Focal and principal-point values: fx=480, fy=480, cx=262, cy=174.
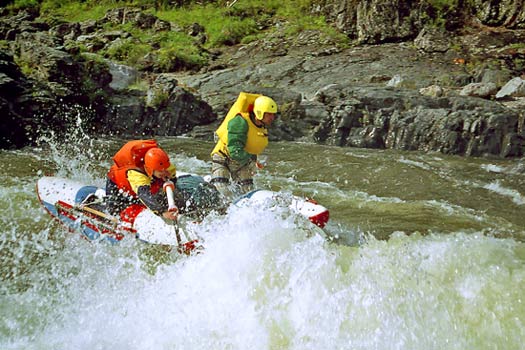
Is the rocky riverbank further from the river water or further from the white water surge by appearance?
the white water surge

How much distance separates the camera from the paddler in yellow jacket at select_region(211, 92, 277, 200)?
6152mm

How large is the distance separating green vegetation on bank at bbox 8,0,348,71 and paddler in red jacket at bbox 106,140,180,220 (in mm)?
13149

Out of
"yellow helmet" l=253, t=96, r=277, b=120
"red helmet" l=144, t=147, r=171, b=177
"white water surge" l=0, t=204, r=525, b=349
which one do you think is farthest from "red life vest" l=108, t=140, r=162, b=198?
"yellow helmet" l=253, t=96, r=277, b=120

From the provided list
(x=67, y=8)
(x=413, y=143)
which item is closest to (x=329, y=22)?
(x=413, y=143)

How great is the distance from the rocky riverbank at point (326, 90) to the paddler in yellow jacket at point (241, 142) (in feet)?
21.1

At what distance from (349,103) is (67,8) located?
19.6 metres

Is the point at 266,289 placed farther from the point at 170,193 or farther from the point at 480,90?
the point at 480,90

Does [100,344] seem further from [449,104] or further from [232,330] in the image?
[449,104]

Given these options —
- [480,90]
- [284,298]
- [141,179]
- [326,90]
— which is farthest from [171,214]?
[480,90]

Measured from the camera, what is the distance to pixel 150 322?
4.34 metres

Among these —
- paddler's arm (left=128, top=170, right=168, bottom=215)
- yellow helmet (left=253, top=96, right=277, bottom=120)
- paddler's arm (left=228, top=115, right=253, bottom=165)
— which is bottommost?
paddler's arm (left=128, top=170, right=168, bottom=215)

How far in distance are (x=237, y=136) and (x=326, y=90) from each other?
8609 millimetres

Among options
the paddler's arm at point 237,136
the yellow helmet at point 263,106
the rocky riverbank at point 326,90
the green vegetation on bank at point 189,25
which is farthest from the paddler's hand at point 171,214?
the green vegetation on bank at point 189,25

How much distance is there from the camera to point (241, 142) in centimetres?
620
